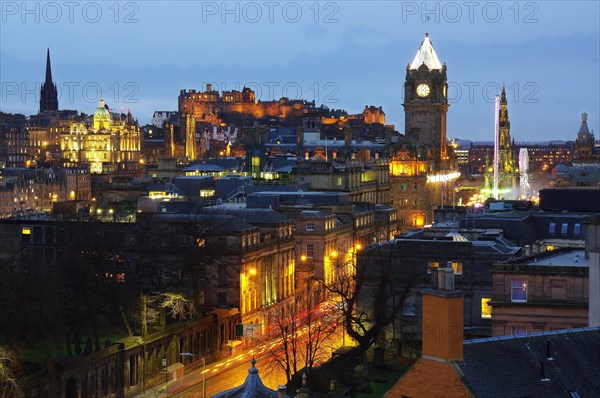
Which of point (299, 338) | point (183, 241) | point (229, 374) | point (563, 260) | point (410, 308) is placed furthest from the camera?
point (183, 241)

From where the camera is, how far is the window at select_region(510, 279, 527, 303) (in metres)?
52.6

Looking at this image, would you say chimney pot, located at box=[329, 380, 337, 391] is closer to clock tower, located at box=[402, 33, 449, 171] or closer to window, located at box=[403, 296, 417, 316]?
window, located at box=[403, 296, 417, 316]

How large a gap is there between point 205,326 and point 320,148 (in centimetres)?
9625

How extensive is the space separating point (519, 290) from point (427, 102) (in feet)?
399

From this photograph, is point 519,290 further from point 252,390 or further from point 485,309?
point 252,390

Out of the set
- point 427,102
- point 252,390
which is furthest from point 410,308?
point 427,102

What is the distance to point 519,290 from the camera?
52.6 metres

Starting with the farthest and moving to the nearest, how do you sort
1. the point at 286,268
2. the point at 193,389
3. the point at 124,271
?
the point at 286,268 < the point at 124,271 < the point at 193,389

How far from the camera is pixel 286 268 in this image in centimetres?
9412

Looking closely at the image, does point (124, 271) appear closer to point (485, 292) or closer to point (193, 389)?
point (193, 389)

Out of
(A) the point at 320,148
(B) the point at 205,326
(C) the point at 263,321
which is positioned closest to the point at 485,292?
(B) the point at 205,326

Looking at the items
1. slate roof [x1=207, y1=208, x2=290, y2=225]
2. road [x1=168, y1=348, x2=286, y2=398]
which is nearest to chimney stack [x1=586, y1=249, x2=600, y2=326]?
road [x1=168, y1=348, x2=286, y2=398]

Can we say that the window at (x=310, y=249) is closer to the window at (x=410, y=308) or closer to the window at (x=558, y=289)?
the window at (x=410, y=308)

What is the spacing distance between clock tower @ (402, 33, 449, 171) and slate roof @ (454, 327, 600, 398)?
134 m
